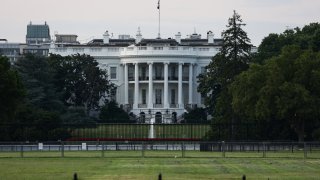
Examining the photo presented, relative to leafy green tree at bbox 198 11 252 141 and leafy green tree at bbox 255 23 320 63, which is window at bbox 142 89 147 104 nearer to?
leafy green tree at bbox 255 23 320 63

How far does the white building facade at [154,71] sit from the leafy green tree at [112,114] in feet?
50.0

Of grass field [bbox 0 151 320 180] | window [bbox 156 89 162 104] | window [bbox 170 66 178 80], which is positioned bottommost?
grass field [bbox 0 151 320 180]

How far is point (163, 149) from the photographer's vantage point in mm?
78812

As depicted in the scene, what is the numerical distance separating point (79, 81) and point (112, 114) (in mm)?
6709

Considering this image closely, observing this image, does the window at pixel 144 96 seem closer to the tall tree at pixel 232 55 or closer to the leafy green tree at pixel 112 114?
the leafy green tree at pixel 112 114

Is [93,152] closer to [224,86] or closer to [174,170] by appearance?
[174,170]

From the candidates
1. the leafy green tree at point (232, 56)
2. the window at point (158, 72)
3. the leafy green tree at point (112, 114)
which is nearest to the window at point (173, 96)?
the window at point (158, 72)

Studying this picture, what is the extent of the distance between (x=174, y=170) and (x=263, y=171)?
13.3ft

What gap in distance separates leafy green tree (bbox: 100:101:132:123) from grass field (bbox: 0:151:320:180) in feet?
198

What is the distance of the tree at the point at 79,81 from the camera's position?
139375 mm

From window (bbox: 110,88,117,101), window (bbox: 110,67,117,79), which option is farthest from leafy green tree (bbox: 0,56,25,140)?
window (bbox: 110,67,117,79)

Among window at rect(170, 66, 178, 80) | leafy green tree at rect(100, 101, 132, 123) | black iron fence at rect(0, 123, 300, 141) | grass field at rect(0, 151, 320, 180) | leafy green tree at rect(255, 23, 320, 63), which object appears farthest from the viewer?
window at rect(170, 66, 178, 80)

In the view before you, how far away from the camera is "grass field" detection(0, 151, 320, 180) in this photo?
47469 millimetres

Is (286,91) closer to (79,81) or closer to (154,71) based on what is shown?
(79,81)
